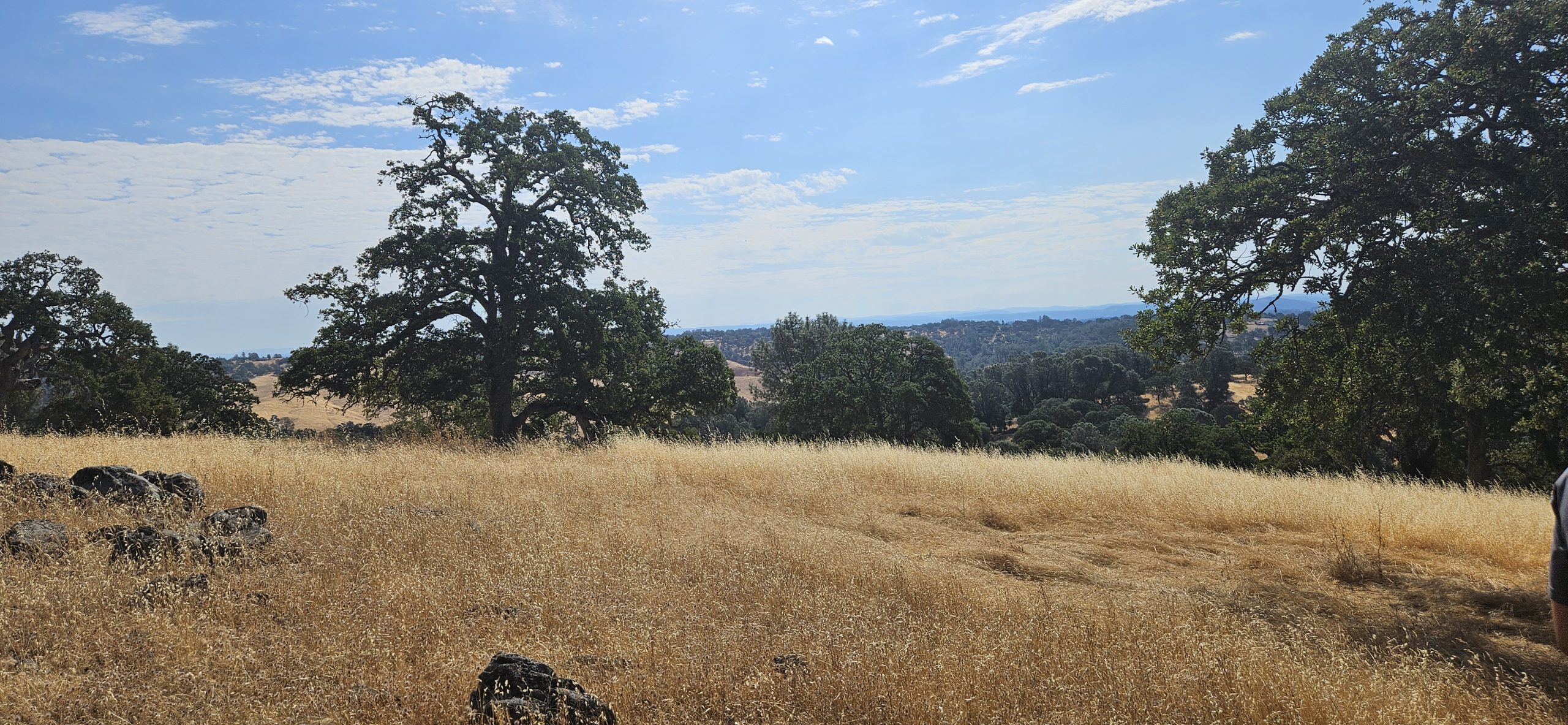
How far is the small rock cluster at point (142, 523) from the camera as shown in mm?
6301

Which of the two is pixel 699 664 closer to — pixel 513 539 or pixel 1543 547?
pixel 513 539

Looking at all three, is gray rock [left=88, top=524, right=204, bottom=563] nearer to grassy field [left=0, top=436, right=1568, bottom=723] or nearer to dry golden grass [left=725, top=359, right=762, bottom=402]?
grassy field [left=0, top=436, right=1568, bottom=723]

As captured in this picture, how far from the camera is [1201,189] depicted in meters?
9.20

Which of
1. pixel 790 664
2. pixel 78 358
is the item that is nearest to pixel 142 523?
pixel 790 664

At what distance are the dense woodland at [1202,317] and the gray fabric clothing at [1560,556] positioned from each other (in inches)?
238

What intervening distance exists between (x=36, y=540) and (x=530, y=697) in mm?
5323

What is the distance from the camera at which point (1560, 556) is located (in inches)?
103

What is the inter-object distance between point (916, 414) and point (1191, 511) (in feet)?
72.7

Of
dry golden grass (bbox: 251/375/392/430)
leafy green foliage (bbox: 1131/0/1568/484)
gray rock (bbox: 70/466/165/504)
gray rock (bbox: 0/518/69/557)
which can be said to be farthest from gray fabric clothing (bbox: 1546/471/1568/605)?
dry golden grass (bbox: 251/375/392/430)

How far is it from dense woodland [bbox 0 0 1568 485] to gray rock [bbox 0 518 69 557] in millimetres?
9249

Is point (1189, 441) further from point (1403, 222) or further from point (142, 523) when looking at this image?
point (142, 523)

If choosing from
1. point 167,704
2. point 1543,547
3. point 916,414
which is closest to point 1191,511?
point 1543,547

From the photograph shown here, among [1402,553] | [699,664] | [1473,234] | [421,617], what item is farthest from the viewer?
[1402,553]

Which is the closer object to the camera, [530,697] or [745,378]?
[530,697]
